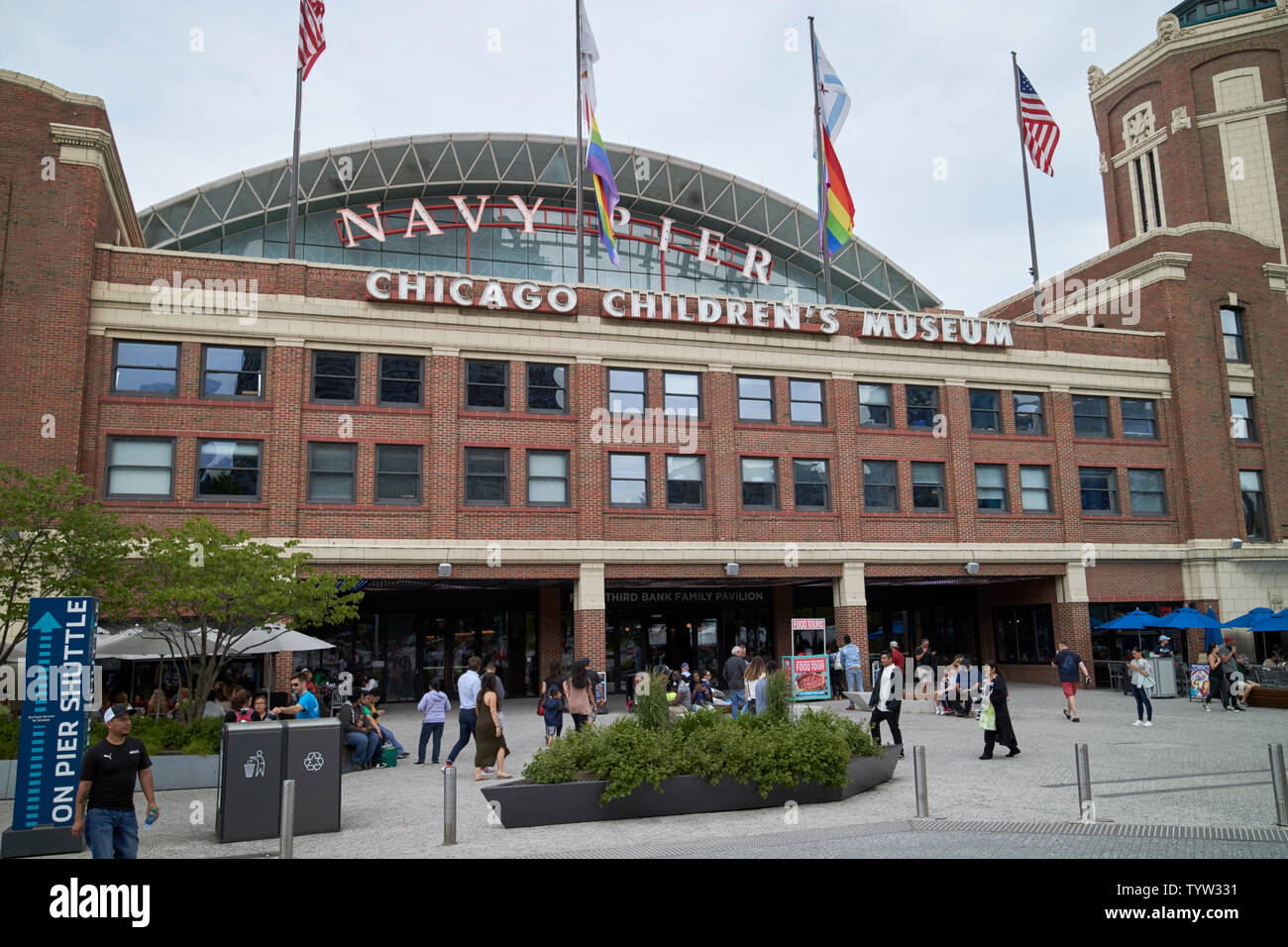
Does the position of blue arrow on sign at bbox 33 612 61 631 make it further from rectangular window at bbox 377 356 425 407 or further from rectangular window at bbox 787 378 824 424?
rectangular window at bbox 787 378 824 424

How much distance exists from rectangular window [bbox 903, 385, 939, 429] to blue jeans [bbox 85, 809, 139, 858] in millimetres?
28130

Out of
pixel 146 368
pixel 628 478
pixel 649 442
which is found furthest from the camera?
pixel 649 442

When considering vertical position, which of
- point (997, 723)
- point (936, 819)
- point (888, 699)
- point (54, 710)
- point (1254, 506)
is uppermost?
point (1254, 506)

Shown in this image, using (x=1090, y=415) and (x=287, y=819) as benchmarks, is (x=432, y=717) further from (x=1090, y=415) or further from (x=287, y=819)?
(x=1090, y=415)

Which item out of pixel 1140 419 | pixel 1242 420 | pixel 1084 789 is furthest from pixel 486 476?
pixel 1242 420

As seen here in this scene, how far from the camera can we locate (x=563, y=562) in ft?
93.8

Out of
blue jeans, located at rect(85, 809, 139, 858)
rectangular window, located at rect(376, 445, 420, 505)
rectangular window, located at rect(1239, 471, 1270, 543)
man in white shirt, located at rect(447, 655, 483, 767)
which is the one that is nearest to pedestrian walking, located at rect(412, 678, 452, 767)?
man in white shirt, located at rect(447, 655, 483, 767)

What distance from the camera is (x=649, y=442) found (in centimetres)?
2994

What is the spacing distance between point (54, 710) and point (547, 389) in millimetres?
19282

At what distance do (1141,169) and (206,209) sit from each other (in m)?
45.5

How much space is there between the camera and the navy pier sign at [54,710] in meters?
10.9

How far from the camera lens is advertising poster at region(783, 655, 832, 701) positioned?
27.8 m

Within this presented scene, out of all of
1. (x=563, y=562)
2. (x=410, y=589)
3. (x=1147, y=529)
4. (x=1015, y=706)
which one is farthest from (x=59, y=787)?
(x=1147, y=529)

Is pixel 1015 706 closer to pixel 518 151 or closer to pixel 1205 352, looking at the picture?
pixel 1205 352
